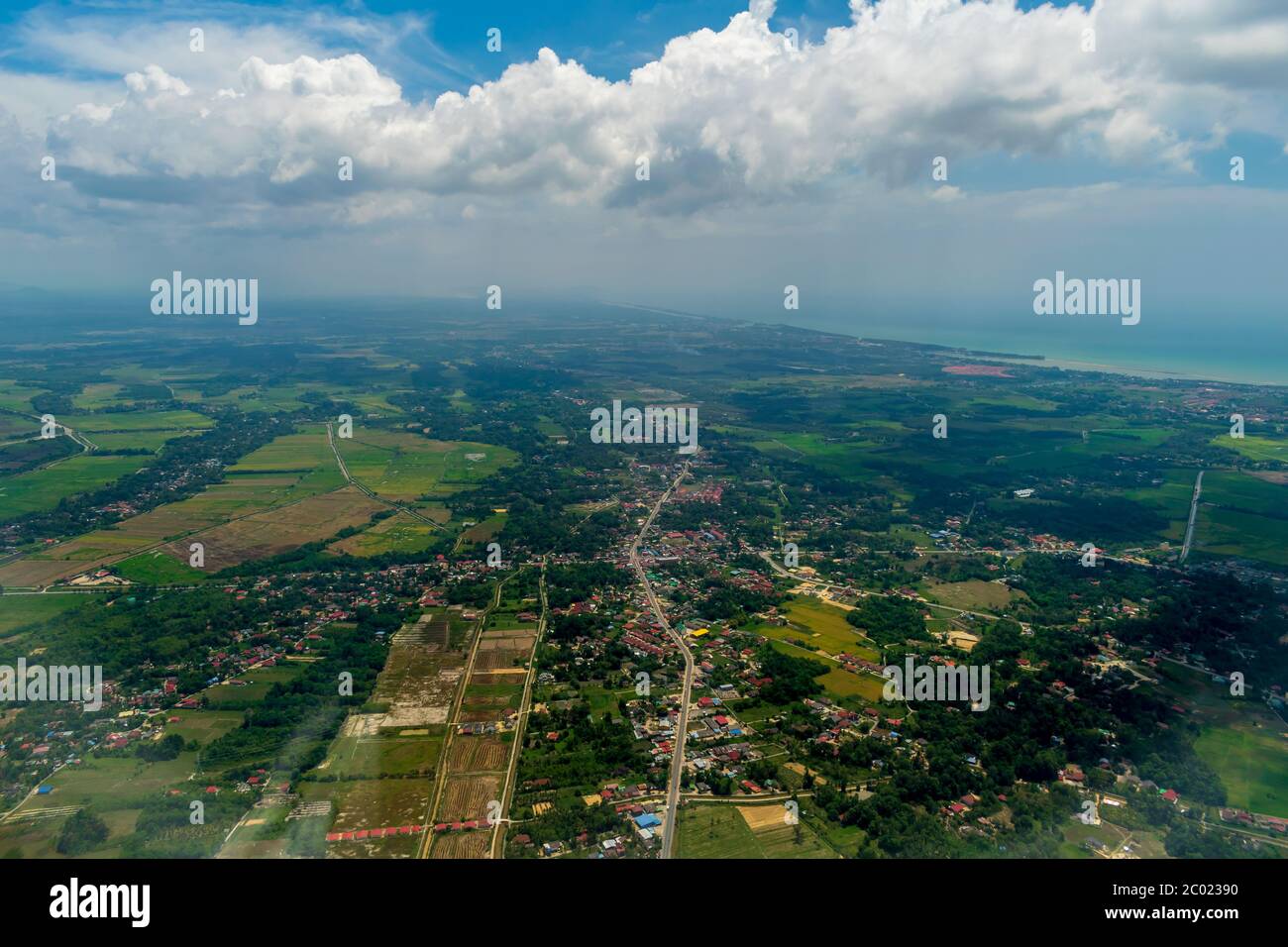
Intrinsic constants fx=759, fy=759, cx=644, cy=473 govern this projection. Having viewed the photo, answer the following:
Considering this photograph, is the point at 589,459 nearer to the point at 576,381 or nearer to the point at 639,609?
the point at 639,609

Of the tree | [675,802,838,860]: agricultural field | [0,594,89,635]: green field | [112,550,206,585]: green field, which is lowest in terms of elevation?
[675,802,838,860]: agricultural field

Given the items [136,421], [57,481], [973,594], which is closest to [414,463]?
[57,481]

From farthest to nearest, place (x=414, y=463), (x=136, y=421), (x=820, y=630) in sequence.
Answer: (x=136, y=421) < (x=414, y=463) < (x=820, y=630)

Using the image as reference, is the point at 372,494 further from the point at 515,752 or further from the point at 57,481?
the point at 515,752

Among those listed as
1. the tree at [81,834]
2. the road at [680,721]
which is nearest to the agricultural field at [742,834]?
the road at [680,721]

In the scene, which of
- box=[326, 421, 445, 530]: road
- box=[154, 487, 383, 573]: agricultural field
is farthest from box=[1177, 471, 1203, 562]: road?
box=[154, 487, 383, 573]: agricultural field

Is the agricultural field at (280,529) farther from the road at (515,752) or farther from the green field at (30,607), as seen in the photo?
the road at (515,752)

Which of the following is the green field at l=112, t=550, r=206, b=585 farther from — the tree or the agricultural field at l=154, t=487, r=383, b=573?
the tree

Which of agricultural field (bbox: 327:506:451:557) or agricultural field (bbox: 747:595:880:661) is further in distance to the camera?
agricultural field (bbox: 327:506:451:557)
